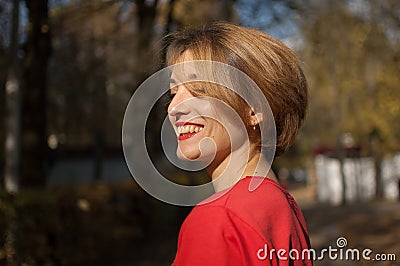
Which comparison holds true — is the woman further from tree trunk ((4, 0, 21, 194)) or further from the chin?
tree trunk ((4, 0, 21, 194))

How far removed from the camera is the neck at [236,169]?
1675 mm

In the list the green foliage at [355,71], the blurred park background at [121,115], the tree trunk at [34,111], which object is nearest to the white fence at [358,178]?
the blurred park background at [121,115]

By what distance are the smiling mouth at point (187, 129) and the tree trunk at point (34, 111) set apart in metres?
7.40

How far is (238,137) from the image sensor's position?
1.67m

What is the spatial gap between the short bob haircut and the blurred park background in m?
0.29

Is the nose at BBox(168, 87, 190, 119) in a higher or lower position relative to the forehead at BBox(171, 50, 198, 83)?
lower

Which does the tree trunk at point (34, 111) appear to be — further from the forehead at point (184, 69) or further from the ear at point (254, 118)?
the ear at point (254, 118)

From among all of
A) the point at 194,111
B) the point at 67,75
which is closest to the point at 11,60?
the point at 194,111

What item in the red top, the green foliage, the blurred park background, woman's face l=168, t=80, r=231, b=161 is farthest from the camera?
the green foliage

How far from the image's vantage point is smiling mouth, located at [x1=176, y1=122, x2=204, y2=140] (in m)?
1.66

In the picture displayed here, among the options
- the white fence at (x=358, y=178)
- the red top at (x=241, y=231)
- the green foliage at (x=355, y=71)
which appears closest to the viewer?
the red top at (x=241, y=231)

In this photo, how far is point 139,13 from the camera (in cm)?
1343

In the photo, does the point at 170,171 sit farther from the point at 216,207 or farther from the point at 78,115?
the point at 216,207

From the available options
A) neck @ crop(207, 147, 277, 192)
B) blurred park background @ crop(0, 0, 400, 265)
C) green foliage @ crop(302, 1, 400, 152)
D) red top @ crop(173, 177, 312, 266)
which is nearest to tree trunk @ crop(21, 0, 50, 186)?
blurred park background @ crop(0, 0, 400, 265)
